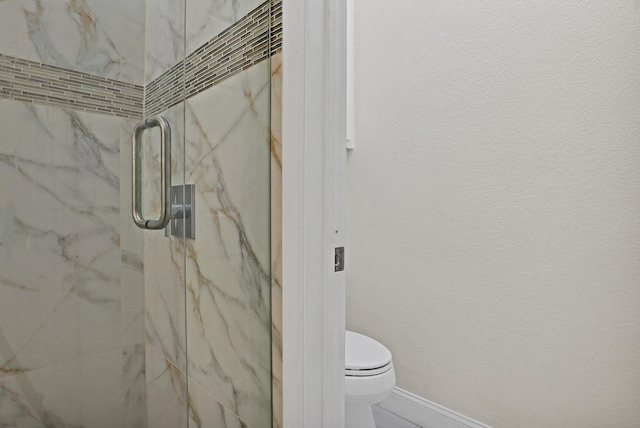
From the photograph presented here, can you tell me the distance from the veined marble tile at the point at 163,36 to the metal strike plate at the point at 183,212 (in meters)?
0.25

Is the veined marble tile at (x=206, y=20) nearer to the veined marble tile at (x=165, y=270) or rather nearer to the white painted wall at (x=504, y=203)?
the veined marble tile at (x=165, y=270)

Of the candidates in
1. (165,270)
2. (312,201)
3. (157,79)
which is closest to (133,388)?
(165,270)

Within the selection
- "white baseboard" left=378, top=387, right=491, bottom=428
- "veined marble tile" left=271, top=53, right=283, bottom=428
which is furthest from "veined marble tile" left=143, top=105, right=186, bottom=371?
"white baseboard" left=378, top=387, right=491, bottom=428

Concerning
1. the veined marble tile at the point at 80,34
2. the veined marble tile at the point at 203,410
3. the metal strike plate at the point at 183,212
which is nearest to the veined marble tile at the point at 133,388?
the veined marble tile at the point at 203,410

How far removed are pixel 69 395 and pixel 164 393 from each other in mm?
192

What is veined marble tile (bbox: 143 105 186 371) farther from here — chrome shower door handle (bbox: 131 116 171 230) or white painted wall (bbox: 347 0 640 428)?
white painted wall (bbox: 347 0 640 428)

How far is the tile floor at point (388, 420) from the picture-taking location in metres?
1.87

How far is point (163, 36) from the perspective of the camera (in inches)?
34.0

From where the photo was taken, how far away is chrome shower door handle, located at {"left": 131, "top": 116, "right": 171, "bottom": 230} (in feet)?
2.74

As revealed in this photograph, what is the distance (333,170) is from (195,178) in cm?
32

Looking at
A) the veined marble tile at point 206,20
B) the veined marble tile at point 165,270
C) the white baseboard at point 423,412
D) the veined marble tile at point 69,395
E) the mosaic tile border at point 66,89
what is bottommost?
the white baseboard at point 423,412

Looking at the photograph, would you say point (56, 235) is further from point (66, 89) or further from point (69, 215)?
point (66, 89)

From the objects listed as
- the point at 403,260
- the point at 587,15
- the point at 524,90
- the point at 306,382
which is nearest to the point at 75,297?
the point at 306,382

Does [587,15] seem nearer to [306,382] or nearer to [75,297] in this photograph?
[306,382]
